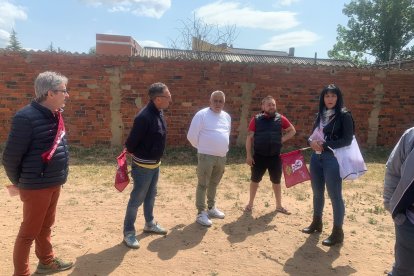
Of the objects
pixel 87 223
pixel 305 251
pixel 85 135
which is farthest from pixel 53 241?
pixel 85 135

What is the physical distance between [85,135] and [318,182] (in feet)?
19.3

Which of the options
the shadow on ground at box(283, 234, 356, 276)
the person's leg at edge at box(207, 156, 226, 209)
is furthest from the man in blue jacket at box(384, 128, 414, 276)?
the person's leg at edge at box(207, 156, 226, 209)

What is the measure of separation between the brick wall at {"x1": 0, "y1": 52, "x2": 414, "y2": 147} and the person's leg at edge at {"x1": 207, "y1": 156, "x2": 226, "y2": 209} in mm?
3916

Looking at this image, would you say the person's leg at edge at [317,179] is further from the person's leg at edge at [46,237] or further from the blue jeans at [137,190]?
the person's leg at edge at [46,237]

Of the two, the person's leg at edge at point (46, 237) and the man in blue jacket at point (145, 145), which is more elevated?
the man in blue jacket at point (145, 145)

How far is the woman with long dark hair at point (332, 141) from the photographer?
154 inches

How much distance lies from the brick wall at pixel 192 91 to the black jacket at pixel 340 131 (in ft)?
16.0

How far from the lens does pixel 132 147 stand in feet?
12.3

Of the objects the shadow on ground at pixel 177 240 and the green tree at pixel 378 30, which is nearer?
Answer: the shadow on ground at pixel 177 240

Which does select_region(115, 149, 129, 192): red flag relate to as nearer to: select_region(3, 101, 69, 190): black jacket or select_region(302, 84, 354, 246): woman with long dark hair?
select_region(3, 101, 69, 190): black jacket

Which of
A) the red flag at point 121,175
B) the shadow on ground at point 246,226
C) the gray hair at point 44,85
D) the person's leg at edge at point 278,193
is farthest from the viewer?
the person's leg at edge at point 278,193

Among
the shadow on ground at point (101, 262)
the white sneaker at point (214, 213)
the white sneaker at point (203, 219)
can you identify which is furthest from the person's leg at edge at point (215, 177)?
the shadow on ground at point (101, 262)

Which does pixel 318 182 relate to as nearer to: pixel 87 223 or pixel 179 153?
pixel 87 223

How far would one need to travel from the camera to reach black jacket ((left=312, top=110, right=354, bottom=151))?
3883mm
